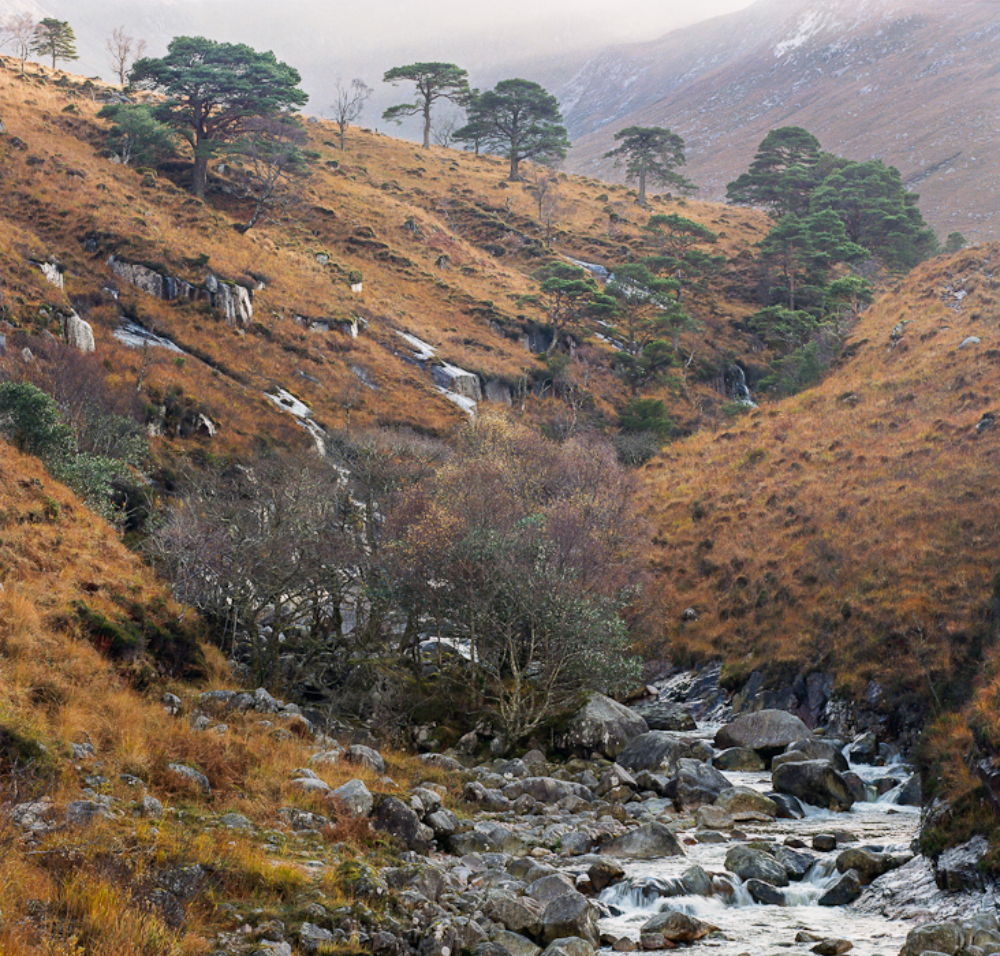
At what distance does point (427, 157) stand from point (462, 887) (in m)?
115

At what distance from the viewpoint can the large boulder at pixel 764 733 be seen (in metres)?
23.0

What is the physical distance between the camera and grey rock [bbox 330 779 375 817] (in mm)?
13414

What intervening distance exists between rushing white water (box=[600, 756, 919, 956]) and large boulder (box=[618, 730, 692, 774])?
4904 mm

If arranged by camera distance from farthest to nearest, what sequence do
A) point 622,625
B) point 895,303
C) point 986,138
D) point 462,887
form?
point 986,138
point 895,303
point 622,625
point 462,887

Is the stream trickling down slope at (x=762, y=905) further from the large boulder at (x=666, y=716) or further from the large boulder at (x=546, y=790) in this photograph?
the large boulder at (x=666, y=716)

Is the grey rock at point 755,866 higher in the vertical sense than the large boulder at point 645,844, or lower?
higher

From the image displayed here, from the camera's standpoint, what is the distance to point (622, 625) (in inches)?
1074

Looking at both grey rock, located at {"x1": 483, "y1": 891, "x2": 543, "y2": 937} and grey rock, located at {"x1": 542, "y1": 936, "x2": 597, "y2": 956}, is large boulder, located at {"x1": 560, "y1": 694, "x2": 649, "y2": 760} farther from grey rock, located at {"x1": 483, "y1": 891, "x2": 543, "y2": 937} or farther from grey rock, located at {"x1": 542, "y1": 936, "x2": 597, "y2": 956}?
grey rock, located at {"x1": 542, "y1": 936, "x2": 597, "y2": 956}

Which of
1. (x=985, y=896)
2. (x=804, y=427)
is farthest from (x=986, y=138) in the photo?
(x=985, y=896)

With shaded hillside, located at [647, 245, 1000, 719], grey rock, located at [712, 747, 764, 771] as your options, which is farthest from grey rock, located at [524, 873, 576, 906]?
shaded hillside, located at [647, 245, 1000, 719]

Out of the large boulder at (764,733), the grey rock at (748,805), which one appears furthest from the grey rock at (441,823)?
the large boulder at (764,733)

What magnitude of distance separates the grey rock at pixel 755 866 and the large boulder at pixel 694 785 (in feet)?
13.4

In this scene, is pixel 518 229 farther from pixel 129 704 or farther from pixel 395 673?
pixel 129 704

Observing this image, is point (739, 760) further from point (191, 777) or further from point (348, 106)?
point (348, 106)
